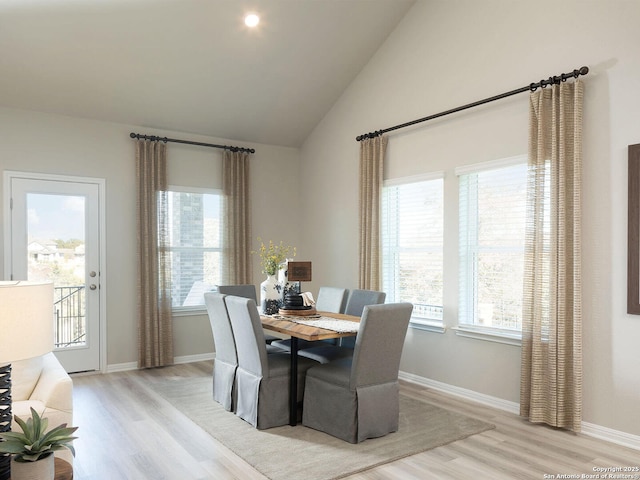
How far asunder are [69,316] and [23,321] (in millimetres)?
3908

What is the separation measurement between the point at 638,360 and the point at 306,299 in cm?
249

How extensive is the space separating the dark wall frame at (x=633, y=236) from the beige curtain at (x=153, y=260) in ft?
14.7

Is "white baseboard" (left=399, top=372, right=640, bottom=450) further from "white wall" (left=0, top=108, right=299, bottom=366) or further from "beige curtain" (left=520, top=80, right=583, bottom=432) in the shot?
"white wall" (left=0, top=108, right=299, bottom=366)

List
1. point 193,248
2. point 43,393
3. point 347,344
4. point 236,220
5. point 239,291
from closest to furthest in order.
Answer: point 43,393, point 347,344, point 239,291, point 193,248, point 236,220

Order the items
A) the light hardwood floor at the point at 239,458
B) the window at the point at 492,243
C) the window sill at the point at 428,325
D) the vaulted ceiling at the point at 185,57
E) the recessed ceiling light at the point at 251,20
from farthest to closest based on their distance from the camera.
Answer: the window sill at the point at 428,325, the recessed ceiling light at the point at 251,20, the vaulted ceiling at the point at 185,57, the window at the point at 492,243, the light hardwood floor at the point at 239,458

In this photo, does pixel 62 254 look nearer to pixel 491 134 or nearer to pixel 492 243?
pixel 492 243

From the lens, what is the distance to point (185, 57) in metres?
4.91

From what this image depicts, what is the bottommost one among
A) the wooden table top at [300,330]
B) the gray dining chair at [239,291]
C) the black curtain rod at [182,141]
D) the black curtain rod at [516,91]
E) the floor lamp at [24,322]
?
the wooden table top at [300,330]

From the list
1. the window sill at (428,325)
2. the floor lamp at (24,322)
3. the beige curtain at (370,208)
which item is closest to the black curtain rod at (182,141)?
the beige curtain at (370,208)

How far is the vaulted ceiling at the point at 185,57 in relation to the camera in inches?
170

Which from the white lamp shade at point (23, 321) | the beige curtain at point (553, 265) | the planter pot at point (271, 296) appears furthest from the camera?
the planter pot at point (271, 296)

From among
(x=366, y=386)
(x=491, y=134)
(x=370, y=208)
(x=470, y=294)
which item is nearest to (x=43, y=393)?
(x=366, y=386)

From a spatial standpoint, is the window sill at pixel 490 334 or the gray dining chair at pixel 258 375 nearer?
the gray dining chair at pixel 258 375

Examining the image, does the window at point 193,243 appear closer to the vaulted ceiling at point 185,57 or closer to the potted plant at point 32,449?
the vaulted ceiling at point 185,57
